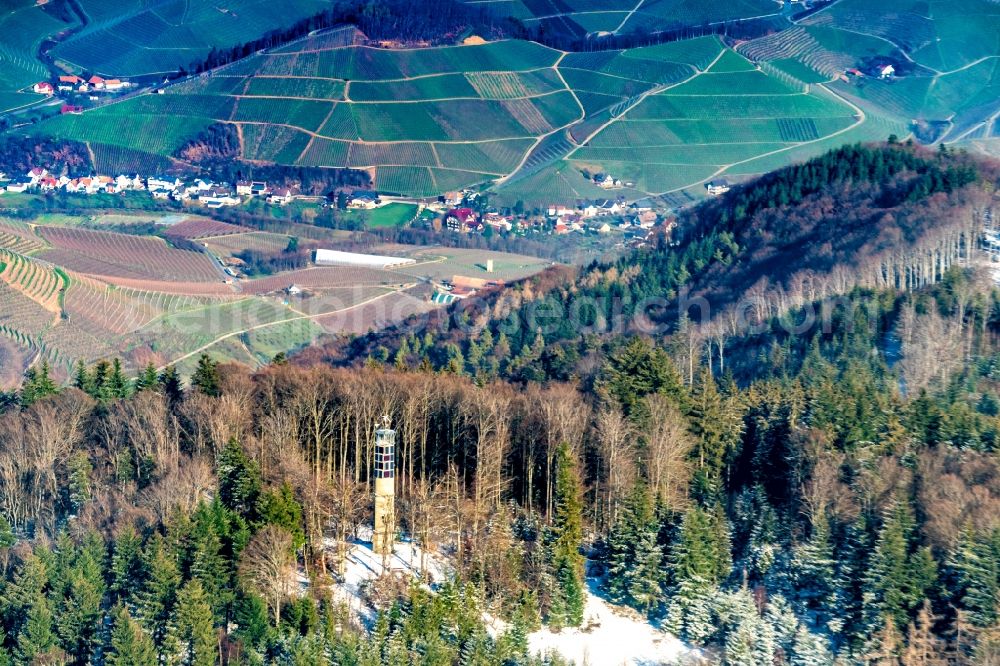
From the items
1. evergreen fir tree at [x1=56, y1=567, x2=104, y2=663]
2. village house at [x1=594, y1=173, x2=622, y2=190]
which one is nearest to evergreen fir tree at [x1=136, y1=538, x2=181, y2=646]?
evergreen fir tree at [x1=56, y1=567, x2=104, y2=663]

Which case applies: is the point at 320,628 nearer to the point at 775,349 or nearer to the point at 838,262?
the point at 775,349

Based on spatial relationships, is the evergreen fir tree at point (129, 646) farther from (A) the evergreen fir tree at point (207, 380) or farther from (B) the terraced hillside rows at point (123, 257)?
(B) the terraced hillside rows at point (123, 257)

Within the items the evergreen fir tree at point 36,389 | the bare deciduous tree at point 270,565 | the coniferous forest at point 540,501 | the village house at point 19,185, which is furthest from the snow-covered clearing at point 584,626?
the village house at point 19,185

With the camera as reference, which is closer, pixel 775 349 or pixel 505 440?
pixel 505 440

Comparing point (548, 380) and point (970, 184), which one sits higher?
point (970, 184)

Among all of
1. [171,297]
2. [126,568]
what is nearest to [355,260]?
[171,297]

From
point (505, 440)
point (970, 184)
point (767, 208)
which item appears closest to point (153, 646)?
point (505, 440)

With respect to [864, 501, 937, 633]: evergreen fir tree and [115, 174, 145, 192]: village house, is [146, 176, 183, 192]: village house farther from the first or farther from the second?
[864, 501, 937, 633]: evergreen fir tree
